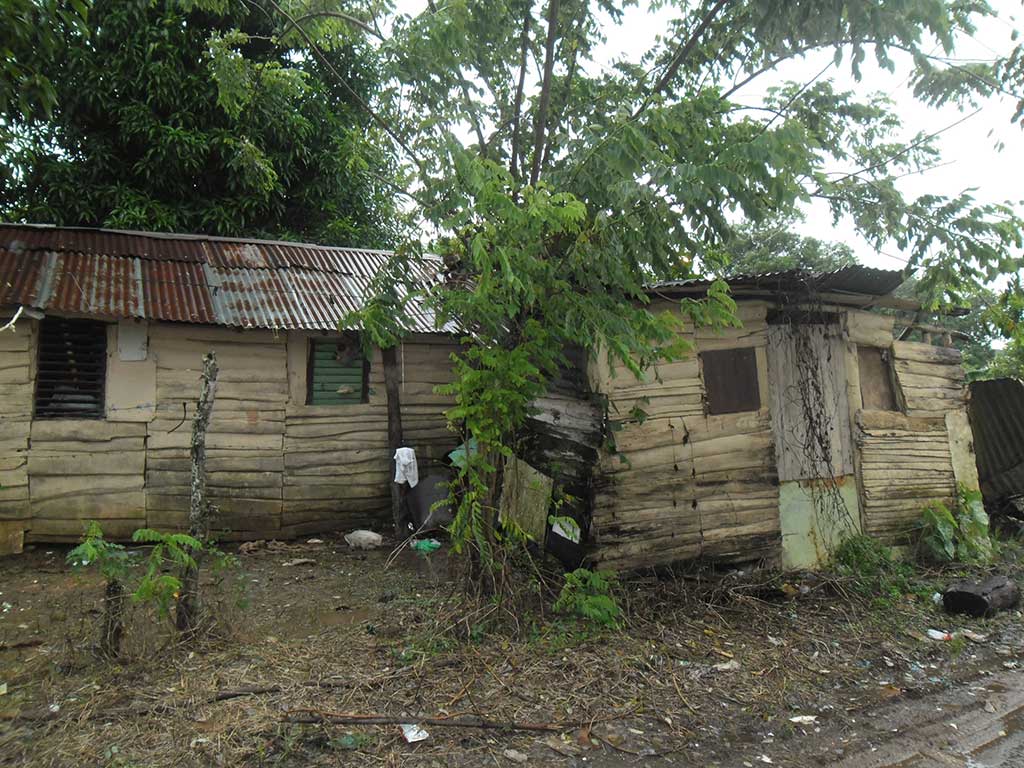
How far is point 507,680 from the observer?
392 centimetres

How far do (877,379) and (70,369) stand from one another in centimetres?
867

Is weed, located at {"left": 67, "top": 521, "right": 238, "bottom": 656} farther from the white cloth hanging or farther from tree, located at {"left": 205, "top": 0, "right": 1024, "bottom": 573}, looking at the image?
the white cloth hanging

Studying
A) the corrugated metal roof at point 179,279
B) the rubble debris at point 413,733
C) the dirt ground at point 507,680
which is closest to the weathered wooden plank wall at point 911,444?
the dirt ground at point 507,680

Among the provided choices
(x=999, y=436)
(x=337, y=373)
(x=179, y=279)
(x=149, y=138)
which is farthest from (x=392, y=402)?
(x=999, y=436)

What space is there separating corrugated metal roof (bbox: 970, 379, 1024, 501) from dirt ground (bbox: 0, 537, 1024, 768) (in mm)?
4105

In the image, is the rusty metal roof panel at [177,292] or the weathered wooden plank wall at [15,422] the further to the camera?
the rusty metal roof panel at [177,292]

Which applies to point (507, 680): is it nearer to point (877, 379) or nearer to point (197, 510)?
point (197, 510)

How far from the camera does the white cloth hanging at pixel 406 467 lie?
7711 mm

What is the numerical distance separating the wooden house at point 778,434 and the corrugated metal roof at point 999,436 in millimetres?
2080

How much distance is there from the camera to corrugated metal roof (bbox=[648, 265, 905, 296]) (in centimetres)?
555

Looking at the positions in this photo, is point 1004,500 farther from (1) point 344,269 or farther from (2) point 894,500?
(1) point 344,269

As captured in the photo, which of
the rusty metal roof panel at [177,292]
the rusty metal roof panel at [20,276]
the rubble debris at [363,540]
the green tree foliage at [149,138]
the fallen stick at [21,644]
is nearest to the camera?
the fallen stick at [21,644]

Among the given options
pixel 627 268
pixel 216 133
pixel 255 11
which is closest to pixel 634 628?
pixel 627 268

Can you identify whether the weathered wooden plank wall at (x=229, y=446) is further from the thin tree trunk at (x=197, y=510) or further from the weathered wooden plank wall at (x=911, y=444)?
the weathered wooden plank wall at (x=911, y=444)
